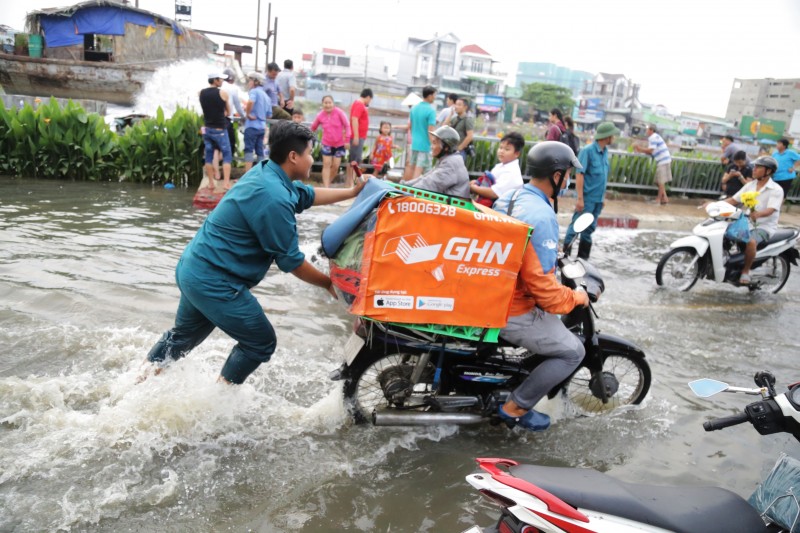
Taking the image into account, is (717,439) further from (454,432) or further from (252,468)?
(252,468)

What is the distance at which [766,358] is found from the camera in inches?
249

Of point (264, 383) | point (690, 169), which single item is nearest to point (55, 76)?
point (690, 169)

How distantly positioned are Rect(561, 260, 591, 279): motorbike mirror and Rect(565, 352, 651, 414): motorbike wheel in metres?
0.87

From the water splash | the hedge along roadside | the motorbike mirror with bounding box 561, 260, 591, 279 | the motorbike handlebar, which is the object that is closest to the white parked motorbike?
the motorbike mirror with bounding box 561, 260, 591, 279

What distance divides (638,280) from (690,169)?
7.97 m

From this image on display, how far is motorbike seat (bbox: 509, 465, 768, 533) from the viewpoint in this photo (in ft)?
7.68

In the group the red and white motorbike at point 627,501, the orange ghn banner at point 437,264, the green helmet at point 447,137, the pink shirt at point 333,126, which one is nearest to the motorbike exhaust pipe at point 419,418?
the orange ghn banner at point 437,264

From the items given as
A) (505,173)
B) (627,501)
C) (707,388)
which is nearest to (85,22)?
(505,173)

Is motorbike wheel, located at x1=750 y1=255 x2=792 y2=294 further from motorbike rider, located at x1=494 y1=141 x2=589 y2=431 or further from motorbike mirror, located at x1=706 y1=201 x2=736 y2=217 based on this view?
motorbike rider, located at x1=494 y1=141 x2=589 y2=431

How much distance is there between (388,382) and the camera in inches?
161

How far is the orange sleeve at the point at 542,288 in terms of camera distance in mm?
3670

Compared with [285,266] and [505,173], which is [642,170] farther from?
[285,266]

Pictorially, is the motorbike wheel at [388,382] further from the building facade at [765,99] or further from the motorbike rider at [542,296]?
the building facade at [765,99]

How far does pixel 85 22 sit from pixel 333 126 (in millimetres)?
28368
